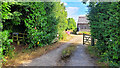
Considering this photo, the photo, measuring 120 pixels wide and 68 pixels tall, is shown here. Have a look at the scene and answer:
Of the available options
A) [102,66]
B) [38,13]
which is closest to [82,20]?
[38,13]

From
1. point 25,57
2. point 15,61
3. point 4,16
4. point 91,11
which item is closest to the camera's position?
point 4,16

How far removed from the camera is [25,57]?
7.03m

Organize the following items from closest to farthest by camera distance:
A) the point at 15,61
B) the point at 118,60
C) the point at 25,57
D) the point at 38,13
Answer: the point at 118,60 → the point at 15,61 → the point at 25,57 → the point at 38,13

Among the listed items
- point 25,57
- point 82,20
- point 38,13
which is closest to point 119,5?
point 38,13

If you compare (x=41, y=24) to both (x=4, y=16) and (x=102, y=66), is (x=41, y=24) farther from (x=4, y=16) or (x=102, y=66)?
(x=102, y=66)

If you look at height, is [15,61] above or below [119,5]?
below

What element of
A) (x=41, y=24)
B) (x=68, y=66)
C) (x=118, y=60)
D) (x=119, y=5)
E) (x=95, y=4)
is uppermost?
(x=95, y=4)

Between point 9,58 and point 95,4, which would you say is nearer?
point 9,58

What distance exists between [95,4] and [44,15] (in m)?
4.64

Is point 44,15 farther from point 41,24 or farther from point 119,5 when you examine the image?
point 119,5

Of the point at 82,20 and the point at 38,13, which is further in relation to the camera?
the point at 82,20

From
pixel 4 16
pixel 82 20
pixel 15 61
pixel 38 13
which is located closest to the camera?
pixel 4 16

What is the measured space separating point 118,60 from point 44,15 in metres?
6.96

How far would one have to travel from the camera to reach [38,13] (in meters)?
8.27
